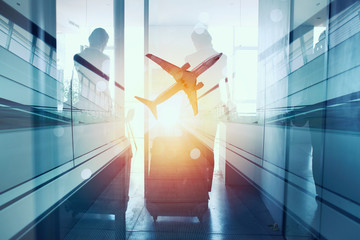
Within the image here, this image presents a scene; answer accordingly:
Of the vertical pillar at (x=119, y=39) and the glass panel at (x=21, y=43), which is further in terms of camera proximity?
the vertical pillar at (x=119, y=39)

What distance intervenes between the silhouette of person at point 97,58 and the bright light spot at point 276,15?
3.88 feet

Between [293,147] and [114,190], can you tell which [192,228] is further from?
[293,147]

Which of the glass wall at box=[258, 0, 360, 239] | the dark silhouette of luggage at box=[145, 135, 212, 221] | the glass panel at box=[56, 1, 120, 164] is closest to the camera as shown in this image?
the glass wall at box=[258, 0, 360, 239]

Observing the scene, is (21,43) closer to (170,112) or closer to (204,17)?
(170,112)

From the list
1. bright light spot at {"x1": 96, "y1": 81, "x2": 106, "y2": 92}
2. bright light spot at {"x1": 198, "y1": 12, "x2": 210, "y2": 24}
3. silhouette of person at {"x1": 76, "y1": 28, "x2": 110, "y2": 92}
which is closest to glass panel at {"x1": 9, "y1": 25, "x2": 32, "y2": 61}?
silhouette of person at {"x1": 76, "y1": 28, "x2": 110, "y2": 92}

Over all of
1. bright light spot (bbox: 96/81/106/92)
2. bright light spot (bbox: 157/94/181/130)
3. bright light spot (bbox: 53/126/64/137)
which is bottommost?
bright light spot (bbox: 53/126/64/137)

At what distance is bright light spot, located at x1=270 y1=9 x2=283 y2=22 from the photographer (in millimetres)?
1454

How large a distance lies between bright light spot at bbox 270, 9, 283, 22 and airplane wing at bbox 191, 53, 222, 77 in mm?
494

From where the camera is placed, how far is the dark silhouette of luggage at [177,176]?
1.48m

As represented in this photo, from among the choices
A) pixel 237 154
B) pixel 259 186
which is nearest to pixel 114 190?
pixel 237 154

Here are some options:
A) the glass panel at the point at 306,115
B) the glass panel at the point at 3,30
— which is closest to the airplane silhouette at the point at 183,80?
the glass panel at the point at 306,115

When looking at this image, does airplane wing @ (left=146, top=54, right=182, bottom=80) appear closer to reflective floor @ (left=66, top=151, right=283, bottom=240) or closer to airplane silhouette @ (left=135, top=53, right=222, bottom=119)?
airplane silhouette @ (left=135, top=53, right=222, bottom=119)

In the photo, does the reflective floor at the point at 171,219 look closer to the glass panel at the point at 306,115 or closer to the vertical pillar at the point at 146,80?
the vertical pillar at the point at 146,80

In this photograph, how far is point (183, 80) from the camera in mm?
1427
